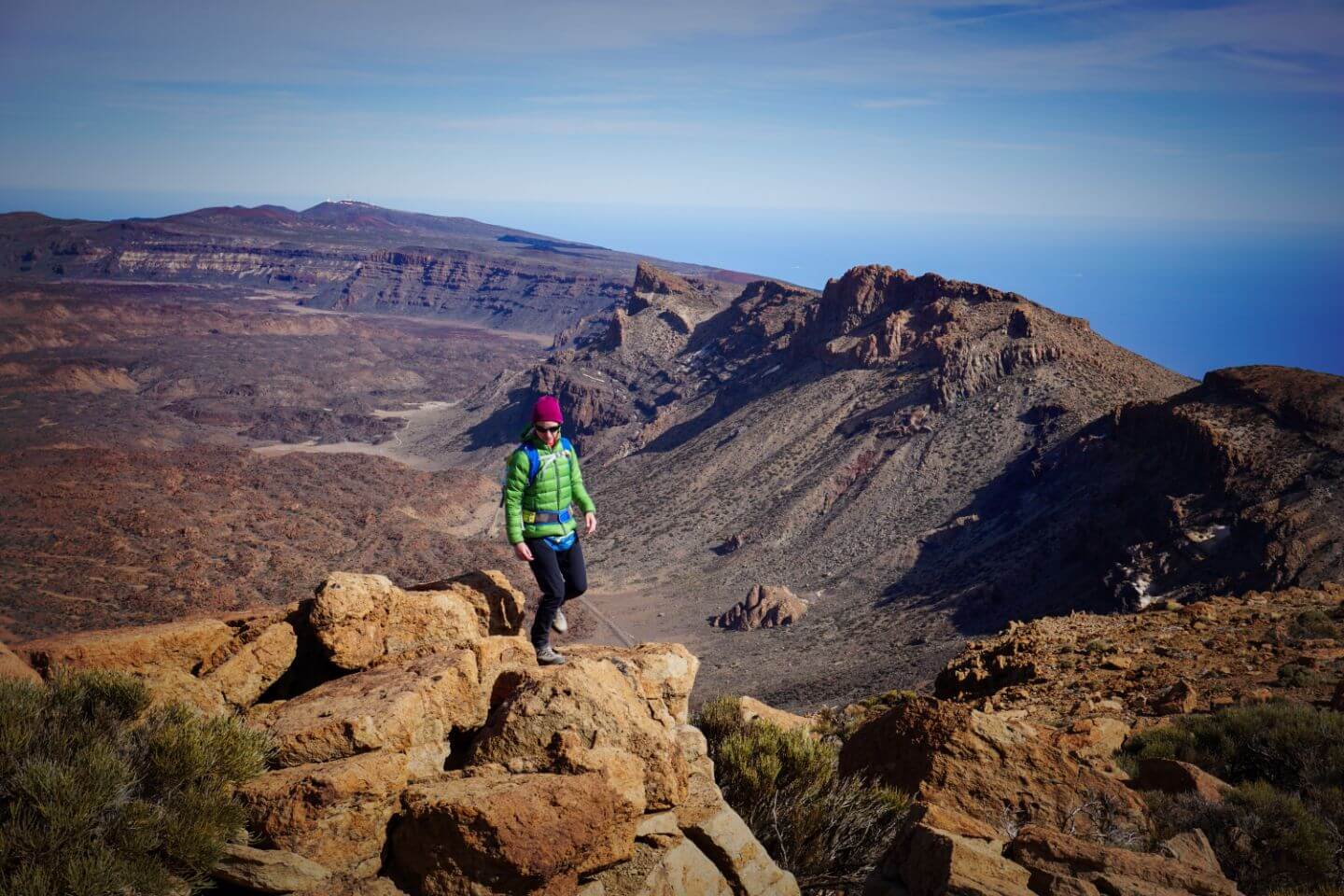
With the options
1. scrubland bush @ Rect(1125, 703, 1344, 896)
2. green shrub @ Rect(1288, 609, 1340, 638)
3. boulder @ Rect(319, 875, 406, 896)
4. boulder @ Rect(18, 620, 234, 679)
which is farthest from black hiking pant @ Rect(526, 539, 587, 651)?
green shrub @ Rect(1288, 609, 1340, 638)

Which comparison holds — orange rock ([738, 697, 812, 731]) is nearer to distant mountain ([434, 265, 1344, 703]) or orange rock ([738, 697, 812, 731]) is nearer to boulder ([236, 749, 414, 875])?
boulder ([236, 749, 414, 875])

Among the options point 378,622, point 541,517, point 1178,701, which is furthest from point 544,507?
point 1178,701

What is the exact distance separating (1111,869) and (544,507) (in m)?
5.44

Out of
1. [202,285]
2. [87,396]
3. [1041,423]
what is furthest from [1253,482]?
[202,285]

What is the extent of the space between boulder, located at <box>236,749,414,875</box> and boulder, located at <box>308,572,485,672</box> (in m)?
2.00

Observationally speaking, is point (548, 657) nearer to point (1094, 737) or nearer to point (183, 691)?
point (183, 691)

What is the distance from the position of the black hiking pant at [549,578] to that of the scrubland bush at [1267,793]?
5643 millimetres

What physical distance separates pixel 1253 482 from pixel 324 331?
152 meters

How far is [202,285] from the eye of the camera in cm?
18675

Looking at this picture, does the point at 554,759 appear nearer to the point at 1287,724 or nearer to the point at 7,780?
the point at 7,780

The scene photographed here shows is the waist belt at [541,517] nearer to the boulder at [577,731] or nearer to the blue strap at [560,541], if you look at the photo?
the blue strap at [560,541]

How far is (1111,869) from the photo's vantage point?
508 cm

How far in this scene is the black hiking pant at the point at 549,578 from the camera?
26.6 feet

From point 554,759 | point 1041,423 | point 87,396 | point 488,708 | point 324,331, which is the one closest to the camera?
point 554,759
